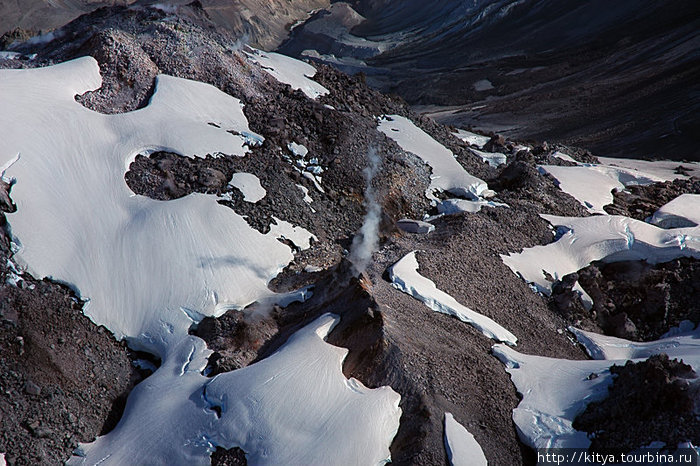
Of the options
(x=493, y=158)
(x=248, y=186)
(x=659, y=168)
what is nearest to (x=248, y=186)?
(x=248, y=186)

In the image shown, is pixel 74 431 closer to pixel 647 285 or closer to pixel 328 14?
pixel 647 285

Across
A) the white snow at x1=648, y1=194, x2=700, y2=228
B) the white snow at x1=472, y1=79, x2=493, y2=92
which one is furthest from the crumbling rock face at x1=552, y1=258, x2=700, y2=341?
the white snow at x1=472, y1=79, x2=493, y2=92

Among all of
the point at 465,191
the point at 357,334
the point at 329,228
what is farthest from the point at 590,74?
the point at 357,334

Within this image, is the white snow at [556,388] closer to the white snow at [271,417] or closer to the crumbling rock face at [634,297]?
the crumbling rock face at [634,297]

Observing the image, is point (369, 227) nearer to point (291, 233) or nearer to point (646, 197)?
point (291, 233)

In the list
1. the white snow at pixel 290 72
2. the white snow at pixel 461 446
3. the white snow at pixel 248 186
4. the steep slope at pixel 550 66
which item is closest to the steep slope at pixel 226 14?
the steep slope at pixel 550 66

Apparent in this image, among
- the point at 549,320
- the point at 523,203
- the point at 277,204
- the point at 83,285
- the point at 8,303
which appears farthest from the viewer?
the point at 523,203
